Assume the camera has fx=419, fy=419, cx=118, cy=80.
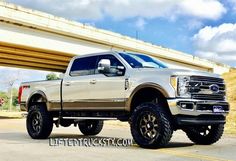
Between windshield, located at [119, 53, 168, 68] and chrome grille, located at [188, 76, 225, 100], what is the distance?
1354mm

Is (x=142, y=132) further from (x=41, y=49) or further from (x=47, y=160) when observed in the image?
(x=41, y=49)

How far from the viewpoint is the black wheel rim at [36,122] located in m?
11.4

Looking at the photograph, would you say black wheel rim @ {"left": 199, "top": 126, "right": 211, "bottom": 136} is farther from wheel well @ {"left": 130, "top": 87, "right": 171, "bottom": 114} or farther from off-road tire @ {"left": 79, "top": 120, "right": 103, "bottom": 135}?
off-road tire @ {"left": 79, "top": 120, "right": 103, "bottom": 135}

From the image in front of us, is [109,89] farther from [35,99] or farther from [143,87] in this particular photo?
[35,99]

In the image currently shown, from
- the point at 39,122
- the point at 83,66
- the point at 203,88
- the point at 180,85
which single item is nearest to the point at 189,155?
the point at 180,85

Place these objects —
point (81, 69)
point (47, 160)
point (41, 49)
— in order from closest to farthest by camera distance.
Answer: point (47, 160)
point (81, 69)
point (41, 49)

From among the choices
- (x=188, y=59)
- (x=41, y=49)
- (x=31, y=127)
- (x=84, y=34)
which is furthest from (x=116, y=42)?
(x=31, y=127)

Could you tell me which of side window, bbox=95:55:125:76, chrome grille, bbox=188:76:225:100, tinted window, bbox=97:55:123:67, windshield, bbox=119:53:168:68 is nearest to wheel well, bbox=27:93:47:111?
side window, bbox=95:55:125:76

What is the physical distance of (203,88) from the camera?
8883 millimetres

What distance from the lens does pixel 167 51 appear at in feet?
148

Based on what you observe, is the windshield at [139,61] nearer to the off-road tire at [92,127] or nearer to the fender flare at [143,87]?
the fender flare at [143,87]

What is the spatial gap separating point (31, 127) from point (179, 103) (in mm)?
4999

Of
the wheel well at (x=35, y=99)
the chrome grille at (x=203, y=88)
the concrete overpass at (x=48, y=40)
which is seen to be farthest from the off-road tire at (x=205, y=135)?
the concrete overpass at (x=48, y=40)

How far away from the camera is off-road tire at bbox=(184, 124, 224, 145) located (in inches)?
390
